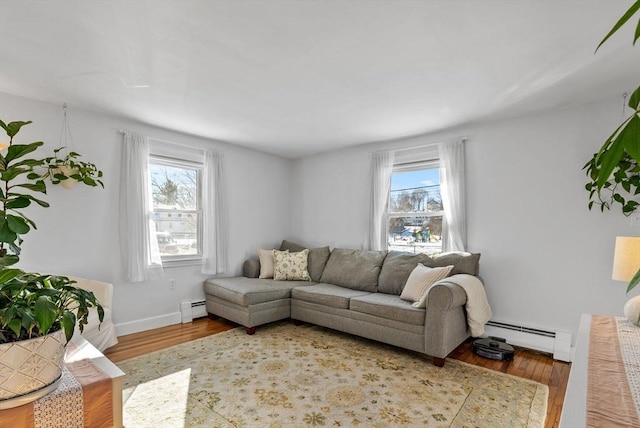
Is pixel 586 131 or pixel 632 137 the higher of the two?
pixel 586 131

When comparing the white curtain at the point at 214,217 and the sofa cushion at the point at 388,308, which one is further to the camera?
the white curtain at the point at 214,217

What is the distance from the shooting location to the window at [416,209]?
4.05 metres

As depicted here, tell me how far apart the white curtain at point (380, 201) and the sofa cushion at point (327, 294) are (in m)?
0.80

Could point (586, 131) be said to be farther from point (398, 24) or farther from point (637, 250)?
point (398, 24)

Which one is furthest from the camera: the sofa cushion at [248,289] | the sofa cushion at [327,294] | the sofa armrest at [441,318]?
the sofa cushion at [248,289]

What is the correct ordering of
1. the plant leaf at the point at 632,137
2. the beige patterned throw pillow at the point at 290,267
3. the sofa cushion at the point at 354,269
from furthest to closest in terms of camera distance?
the beige patterned throw pillow at the point at 290,267 < the sofa cushion at the point at 354,269 < the plant leaf at the point at 632,137

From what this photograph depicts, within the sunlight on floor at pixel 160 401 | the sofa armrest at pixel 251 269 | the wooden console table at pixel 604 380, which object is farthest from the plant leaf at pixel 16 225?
the sofa armrest at pixel 251 269

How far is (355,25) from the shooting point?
197cm

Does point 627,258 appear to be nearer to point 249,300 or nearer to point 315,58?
point 315,58

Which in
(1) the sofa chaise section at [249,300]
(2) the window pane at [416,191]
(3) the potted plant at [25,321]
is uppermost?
(2) the window pane at [416,191]

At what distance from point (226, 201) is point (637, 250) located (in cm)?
409

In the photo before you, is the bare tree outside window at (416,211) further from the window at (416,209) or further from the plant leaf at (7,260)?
the plant leaf at (7,260)

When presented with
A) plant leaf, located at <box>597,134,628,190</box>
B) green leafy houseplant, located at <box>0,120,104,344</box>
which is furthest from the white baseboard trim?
plant leaf, located at <box>597,134,628,190</box>

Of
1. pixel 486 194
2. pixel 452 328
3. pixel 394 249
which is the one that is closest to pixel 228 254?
pixel 394 249
